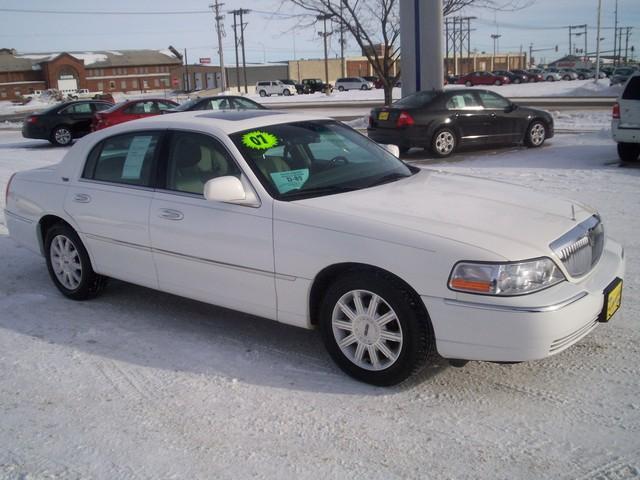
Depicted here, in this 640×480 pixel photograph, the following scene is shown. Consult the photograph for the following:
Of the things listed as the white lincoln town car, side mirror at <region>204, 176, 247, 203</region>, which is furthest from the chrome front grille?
side mirror at <region>204, 176, 247, 203</region>

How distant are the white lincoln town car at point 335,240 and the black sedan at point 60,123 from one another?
16.8 meters

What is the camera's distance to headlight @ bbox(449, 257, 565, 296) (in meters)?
3.34

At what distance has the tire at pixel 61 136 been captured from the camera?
68.8 ft

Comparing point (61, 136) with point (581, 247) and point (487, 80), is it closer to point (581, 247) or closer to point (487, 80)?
point (581, 247)

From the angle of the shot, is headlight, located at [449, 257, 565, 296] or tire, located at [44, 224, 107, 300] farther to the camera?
tire, located at [44, 224, 107, 300]

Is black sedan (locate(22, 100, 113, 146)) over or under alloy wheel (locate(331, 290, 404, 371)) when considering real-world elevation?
over

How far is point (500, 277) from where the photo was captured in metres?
3.34

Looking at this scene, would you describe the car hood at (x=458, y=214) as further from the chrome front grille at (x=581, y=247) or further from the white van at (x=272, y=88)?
the white van at (x=272, y=88)

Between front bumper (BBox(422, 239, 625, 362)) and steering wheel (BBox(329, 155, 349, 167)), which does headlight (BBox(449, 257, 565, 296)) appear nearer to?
front bumper (BBox(422, 239, 625, 362))

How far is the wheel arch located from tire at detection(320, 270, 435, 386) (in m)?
0.01

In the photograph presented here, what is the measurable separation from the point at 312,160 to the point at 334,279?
1045 mm

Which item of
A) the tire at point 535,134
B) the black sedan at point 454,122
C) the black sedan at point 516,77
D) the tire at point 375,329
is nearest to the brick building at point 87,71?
the black sedan at point 516,77

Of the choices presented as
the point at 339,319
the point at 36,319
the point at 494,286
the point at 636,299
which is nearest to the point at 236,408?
the point at 339,319

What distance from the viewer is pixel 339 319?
3881mm
